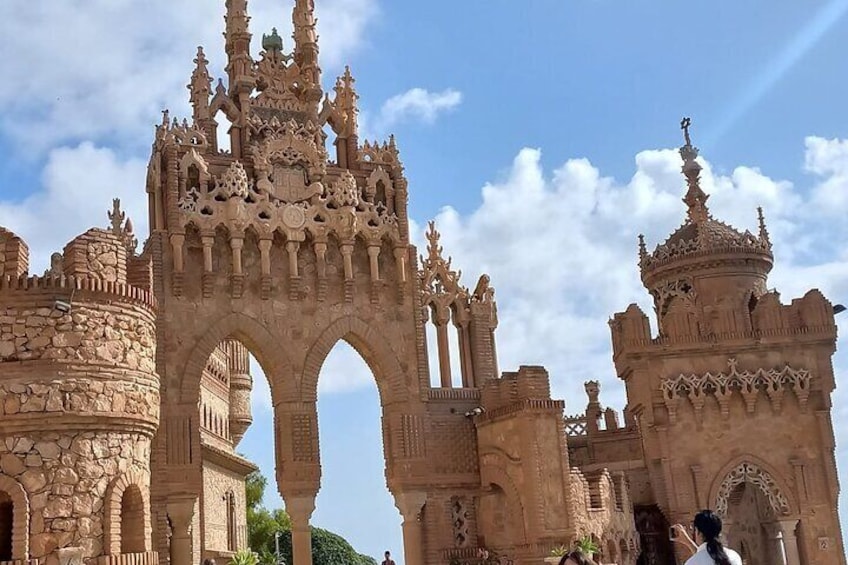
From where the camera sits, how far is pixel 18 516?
1361 cm

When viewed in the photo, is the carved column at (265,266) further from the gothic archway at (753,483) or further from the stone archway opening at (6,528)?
the gothic archway at (753,483)

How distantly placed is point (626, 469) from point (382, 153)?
31.9 feet

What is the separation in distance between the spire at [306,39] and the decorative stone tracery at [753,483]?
1340 cm

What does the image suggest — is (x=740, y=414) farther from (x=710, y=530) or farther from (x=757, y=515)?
(x=710, y=530)

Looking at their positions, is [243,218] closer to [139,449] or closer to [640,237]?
[139,449]

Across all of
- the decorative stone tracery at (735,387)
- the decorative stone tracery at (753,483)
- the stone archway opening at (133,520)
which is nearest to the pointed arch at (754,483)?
the decorative stone tracery at (753,483)

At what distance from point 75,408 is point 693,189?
1830 centimetres

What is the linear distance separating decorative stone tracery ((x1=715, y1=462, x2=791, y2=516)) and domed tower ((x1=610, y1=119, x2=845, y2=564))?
0.08 ft

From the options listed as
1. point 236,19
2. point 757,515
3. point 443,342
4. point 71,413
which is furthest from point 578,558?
point 757,515

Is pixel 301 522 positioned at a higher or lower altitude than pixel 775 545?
higher

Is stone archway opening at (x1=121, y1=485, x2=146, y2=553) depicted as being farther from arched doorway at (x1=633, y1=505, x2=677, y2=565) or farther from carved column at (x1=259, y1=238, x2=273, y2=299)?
arched doorway at (x1=633, y1=505, x2=677, y2=565)

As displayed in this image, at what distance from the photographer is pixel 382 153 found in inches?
994

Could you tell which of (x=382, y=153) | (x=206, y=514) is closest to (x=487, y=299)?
(x=382, y=153)

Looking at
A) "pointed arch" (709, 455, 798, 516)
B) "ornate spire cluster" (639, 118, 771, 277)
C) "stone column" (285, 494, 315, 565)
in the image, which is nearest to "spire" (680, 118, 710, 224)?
"ornate spire cluster" (639, 118, 771, 277)
